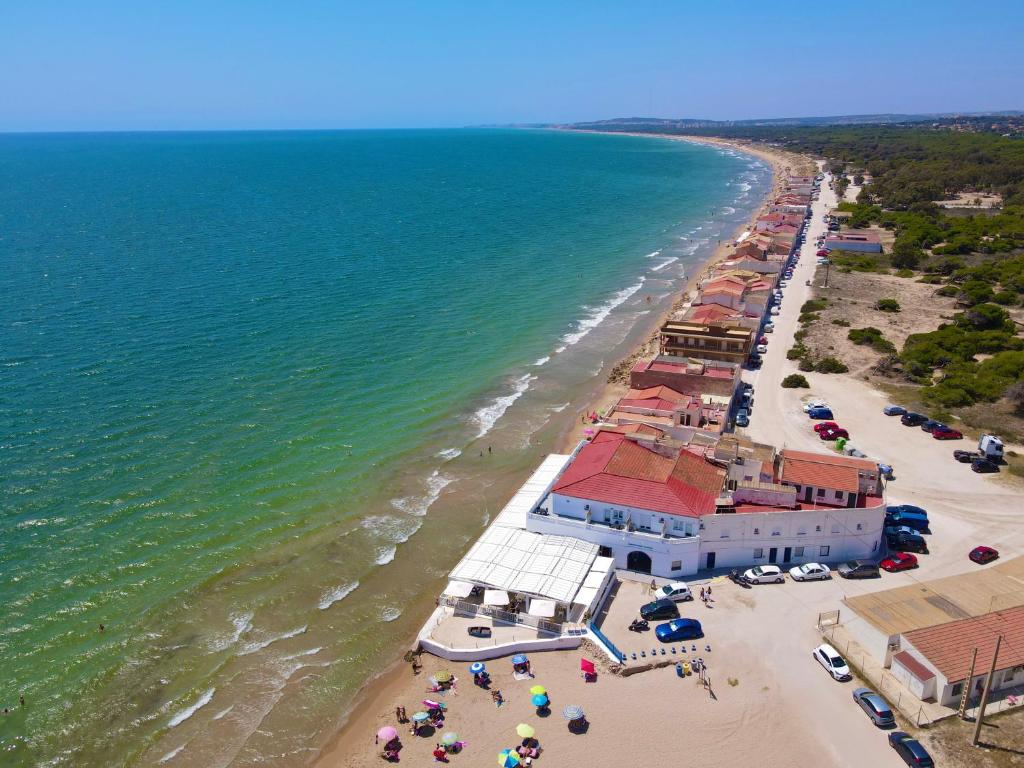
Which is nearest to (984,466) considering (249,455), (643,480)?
(643,480)

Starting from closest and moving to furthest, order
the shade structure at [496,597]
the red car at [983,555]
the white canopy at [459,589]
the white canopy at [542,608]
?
the white canopy at [542,608]
the shade structure at [496,597]
the white canopy at [459,589]
the red car at [983,555]

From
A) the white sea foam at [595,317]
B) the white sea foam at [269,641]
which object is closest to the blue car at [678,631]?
the white sea foam at [269,641]

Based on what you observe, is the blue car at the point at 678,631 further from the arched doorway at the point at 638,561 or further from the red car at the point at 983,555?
the red car at the point at 983,555

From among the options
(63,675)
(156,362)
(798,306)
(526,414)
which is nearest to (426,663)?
(63,675)

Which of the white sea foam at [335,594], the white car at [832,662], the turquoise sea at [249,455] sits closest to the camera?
the white car at [832,662]

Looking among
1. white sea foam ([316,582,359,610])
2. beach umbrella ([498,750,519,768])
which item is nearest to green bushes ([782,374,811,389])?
white sea foam ([316,582,359,610])

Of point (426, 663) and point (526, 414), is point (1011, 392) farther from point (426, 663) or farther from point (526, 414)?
point (426, 663)

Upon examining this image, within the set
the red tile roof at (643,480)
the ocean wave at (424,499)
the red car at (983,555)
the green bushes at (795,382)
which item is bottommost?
the ocean wave at (424,499)
